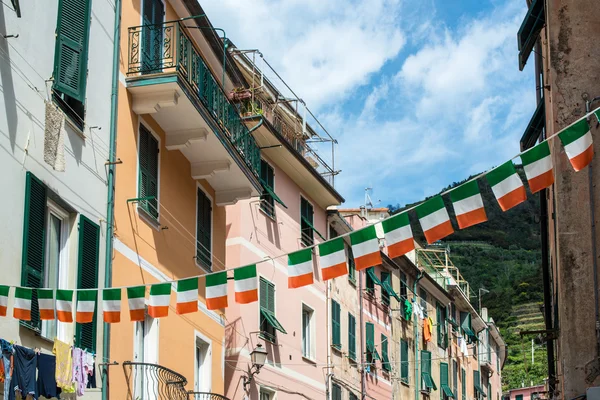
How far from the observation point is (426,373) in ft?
133

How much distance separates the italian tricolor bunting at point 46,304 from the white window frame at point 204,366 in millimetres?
7303

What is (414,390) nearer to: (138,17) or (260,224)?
(260,224)

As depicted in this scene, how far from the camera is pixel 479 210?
1320 centimetres

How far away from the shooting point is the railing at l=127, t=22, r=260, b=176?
17828 millimetres

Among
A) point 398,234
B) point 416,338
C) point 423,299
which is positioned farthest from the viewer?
point 423,299

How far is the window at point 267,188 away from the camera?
26531 mm

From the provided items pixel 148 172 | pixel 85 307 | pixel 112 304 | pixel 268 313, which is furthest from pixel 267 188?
pixel 85 307

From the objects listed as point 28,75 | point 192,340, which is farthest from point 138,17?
point 192,340

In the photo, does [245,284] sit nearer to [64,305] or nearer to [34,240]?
[64,305]

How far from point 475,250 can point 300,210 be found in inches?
4258

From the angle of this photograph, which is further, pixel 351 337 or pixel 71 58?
pixel 351 337

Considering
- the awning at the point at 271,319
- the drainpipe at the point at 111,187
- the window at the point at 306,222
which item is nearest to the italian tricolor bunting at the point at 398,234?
the drainpipe at the point at 111,187

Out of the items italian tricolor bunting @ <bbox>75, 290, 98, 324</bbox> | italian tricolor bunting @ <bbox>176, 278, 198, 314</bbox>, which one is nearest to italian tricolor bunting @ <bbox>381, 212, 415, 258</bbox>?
italian tricolor bunting @ <bbox>176, 278, 198, 314</bbox>

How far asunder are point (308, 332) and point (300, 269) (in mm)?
15316
